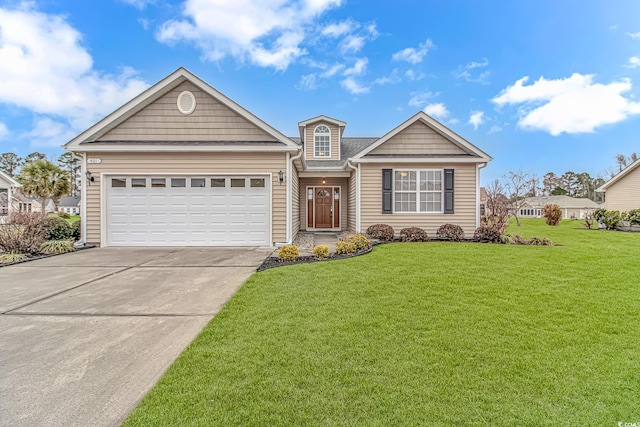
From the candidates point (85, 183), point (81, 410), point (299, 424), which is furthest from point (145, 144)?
point (299, 424)

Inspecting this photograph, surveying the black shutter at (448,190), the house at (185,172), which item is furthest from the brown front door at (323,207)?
the black shutter at (448,190)

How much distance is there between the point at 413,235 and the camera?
10.6 meters

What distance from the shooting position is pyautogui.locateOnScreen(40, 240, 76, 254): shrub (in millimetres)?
8516

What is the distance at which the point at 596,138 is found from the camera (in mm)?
24547

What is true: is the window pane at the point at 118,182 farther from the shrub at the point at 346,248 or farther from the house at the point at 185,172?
the shrub at the point at 346,248

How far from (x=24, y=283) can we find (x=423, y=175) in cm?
1137

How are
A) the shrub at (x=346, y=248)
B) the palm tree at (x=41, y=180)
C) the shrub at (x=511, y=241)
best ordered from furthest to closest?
the palm tree at (x=41, y=180), the shrub at (x=511, y=241), the shrub at (x=346, y=248)

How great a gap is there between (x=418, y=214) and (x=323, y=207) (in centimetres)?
491

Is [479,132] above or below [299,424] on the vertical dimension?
above

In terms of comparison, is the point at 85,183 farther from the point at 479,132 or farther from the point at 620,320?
the point at 479,132

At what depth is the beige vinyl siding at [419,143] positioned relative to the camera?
1143 cm

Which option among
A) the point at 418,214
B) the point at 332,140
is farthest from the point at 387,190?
the point at 332,140

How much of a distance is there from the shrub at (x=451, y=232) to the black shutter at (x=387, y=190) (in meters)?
1.90

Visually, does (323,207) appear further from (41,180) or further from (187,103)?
(41,180)
